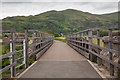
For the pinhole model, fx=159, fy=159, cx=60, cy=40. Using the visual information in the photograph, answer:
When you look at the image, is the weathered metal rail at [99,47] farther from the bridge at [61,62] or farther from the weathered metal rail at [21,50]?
the weathered metal rail at [21,50]

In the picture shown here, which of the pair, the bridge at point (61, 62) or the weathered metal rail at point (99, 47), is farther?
the bridge at point (61, 62)

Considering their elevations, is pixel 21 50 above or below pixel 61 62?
above

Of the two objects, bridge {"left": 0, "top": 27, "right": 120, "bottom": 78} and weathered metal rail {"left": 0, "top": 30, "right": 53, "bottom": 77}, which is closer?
weathered metal rail {"left": 0, "top": 30, "right": 53, "bottom": 77}

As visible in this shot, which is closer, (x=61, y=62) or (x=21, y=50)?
(x=21, y=50)

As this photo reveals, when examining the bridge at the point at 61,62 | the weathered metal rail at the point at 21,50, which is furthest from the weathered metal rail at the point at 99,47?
the weathered metal rail at the point at 21,50

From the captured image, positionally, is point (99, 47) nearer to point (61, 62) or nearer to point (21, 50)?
point (61, 62)

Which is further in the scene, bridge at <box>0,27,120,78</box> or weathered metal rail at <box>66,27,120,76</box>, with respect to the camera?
bridge at <box>0,27,120,78</box>

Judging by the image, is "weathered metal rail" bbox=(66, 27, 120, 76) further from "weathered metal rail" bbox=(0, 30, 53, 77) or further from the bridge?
"weathered metal rail" bbox=(0, 30, 53, 77)

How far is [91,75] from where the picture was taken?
15.6 feet

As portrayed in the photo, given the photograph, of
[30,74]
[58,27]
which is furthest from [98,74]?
[58,27]

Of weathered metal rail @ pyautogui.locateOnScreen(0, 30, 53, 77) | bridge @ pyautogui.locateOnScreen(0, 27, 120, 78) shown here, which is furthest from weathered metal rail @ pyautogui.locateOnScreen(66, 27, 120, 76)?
weathered metal rail @ pyautogui.locateOnScreen(0, 30, 53, 77)

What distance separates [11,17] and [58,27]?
69.7m

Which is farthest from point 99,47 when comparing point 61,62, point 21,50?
point 21,50

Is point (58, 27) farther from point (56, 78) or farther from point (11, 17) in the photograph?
point (56, 78)
